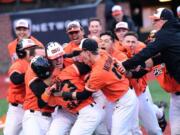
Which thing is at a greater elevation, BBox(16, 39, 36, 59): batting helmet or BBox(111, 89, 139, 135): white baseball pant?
BBox(16, 39, 36, 59): batting helmet

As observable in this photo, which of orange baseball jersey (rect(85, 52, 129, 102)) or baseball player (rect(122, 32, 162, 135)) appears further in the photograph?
baseball player (rect(122, 32, 162, 135))

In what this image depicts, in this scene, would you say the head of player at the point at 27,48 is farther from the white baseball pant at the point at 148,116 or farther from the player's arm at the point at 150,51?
the white baseball pant at the point at 148,116

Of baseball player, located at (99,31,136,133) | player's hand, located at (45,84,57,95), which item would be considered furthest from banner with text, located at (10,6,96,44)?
player's hand, located at (45,84,57,95)

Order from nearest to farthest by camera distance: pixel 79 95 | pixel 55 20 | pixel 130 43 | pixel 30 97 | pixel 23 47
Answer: pixel 79 95 → pixel 30 97 → pixel 23 47 → pixel 130 43 → pixel 55 20

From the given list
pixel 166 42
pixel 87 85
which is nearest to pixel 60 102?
pixel 87 85

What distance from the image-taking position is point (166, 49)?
8.08 m

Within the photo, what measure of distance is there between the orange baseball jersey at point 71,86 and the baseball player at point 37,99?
168 millimetres

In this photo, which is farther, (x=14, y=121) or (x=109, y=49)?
(x=109, y=49)

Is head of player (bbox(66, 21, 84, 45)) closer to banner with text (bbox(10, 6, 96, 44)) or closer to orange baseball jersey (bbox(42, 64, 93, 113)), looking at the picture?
orange baseball jersey (bbox(42, 64, 93, 113))

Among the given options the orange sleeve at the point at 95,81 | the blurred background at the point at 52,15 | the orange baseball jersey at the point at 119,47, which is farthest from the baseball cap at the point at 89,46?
the blurred background at the point at 52,15

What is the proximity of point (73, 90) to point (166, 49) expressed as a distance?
1354mm

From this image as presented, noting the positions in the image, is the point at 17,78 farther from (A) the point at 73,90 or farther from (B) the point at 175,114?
(B) the point at 175,114

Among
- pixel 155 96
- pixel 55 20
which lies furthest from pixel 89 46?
pixel 55 20

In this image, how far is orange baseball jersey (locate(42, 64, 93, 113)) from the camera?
Answer: 7945 millimetres
